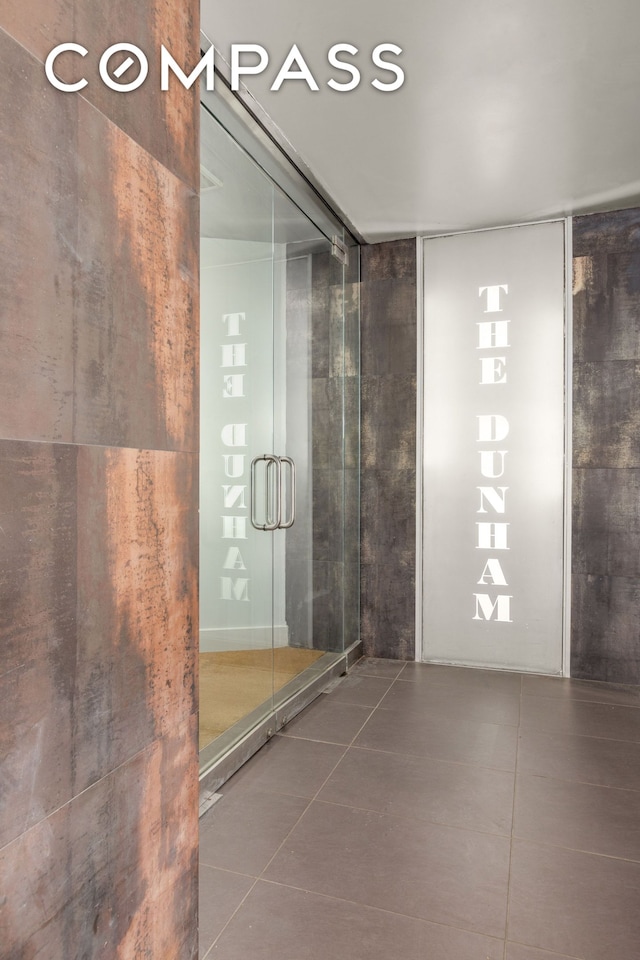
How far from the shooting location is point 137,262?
1129mm

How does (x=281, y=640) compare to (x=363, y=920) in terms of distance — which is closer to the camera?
(x=363, y=920)

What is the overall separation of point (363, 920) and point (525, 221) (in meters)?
3.85

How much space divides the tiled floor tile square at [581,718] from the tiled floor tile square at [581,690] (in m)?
0.08

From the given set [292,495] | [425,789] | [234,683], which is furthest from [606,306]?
[234,683]

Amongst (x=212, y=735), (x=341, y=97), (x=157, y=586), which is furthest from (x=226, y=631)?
(x=341, y=97)

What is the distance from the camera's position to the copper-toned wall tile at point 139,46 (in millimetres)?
922

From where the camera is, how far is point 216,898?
1.82m

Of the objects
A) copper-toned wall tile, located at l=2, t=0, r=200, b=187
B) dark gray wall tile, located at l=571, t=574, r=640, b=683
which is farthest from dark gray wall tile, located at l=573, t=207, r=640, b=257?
copper-toned wall tile, located at l=2, t=0, r=200, b=187

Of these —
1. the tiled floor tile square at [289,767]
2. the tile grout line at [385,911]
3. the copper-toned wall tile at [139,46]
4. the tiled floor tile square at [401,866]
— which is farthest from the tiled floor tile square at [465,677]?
the copper-toned wall tile at [139,46]

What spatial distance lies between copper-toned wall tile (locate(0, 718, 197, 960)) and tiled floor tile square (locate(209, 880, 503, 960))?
16.2 inches

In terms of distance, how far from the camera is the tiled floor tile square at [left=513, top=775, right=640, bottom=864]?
6.95ft

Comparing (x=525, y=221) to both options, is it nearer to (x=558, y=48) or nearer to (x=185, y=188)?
(x=558, y=48)

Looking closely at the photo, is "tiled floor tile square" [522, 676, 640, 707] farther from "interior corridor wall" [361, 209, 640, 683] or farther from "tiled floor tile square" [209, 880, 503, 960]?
"tiled floor tile square" [209, 880, 503, 960]

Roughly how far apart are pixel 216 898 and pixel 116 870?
0.93 m
